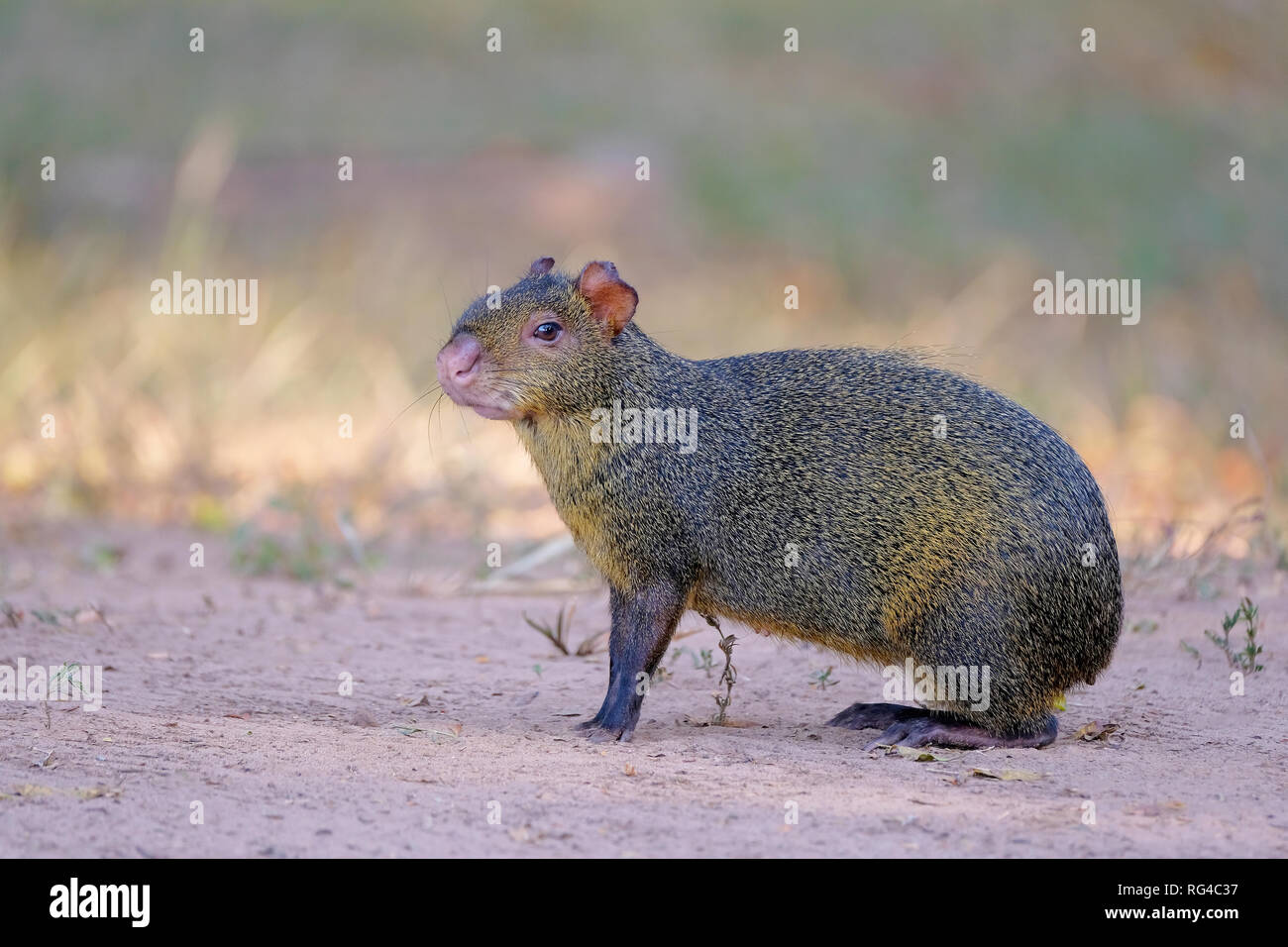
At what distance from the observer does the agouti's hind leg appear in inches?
192

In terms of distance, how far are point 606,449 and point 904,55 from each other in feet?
75.4

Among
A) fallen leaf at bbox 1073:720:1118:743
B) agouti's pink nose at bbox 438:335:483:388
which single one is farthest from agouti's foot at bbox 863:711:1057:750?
→ agouti's pink nose at bbox 438:335:483:388

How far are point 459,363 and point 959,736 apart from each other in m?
2.01

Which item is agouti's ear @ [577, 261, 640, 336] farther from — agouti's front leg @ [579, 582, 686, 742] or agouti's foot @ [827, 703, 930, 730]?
agouti's foot @ [827, 703, 930, 730]

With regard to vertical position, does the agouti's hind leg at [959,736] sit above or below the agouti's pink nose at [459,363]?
below

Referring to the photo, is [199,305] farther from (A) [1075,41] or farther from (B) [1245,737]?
(A) [1075,41]

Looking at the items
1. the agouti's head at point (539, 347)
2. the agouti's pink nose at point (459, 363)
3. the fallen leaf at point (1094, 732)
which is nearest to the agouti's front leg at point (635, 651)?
the agouti's head at point (539, 347)

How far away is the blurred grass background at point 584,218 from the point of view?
31.8 feet

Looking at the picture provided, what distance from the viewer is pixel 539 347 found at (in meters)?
5.12

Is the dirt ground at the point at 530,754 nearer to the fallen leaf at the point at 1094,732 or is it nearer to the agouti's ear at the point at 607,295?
the fallen leaf at the point at 1094,732

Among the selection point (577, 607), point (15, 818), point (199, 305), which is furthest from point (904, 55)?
point (15, 818)

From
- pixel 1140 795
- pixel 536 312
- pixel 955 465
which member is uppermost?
pixel 536 312

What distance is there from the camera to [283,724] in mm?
4883

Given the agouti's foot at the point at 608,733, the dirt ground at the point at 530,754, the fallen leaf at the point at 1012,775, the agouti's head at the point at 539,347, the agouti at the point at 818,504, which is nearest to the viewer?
the dirt ground at the point at 530,754
